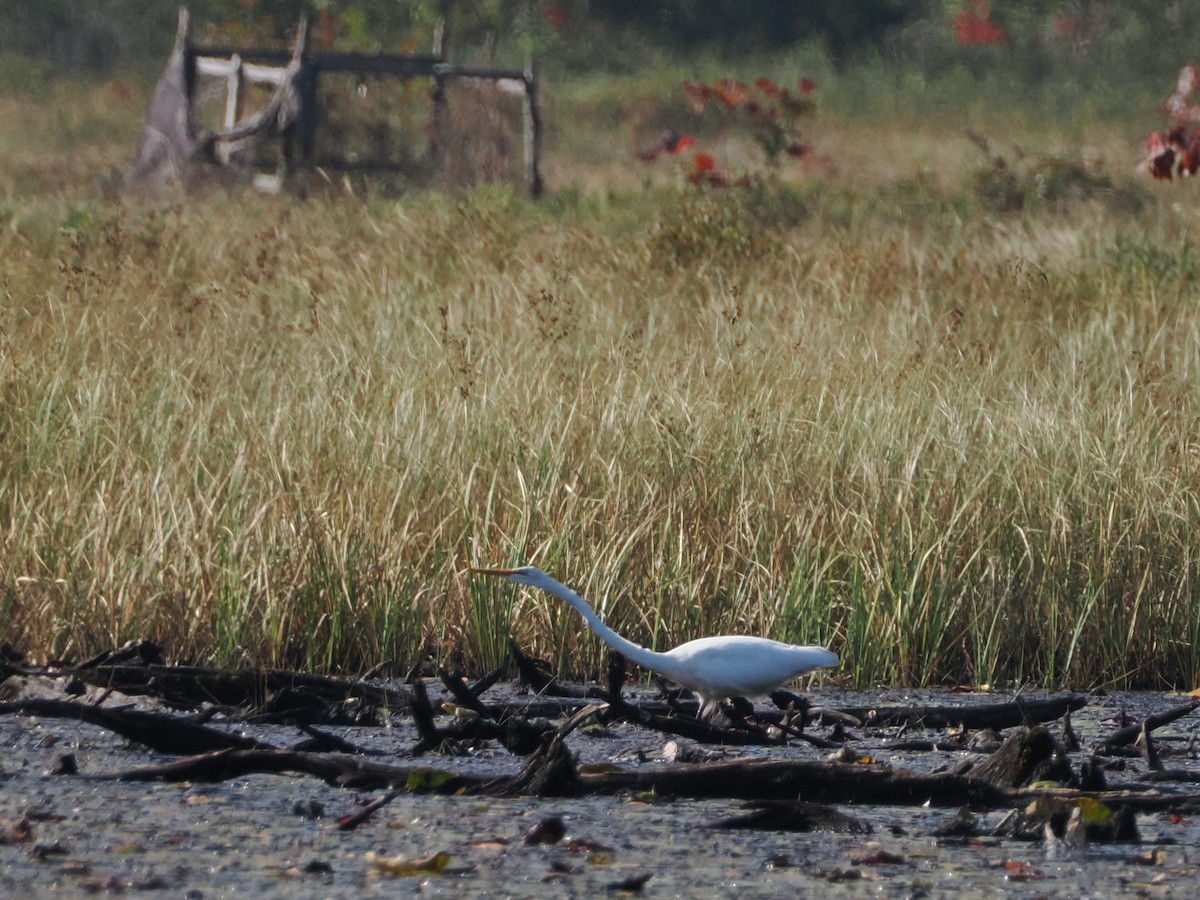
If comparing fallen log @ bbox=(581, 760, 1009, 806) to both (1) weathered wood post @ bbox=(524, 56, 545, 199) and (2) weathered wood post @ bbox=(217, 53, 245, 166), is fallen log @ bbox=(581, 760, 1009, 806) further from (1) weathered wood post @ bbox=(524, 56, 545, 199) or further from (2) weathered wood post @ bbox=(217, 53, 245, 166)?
(2) weathered wood post @ bbox=(217, 53, 245, 166)

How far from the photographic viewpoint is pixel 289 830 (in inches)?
146

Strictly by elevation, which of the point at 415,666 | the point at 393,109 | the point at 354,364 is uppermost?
the point at 393,109

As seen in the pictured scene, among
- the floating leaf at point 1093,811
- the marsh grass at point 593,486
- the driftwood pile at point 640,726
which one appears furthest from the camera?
the marsh grass at point 593,486

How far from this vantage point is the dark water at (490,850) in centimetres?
336

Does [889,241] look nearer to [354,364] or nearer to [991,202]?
[354,364]

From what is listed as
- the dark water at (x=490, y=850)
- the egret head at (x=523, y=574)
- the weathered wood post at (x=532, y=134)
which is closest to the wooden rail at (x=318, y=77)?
the weathered wood post at (x=532, y=134)

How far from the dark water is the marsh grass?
3.41 ft

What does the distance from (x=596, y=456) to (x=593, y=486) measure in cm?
9

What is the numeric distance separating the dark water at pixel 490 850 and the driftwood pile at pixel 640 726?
0.04 m

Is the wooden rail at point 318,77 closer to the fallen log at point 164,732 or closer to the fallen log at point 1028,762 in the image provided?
the fallen log at point 164,732

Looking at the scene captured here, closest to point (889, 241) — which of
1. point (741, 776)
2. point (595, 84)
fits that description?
point (741, 776)

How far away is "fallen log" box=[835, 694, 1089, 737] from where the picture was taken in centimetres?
457

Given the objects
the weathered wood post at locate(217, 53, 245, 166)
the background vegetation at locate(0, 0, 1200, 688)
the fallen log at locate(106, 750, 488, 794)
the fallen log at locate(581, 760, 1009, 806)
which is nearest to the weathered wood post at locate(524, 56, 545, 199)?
the weathered wood post at locate(217, 53, 245, 166)

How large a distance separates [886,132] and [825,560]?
79.7ft
